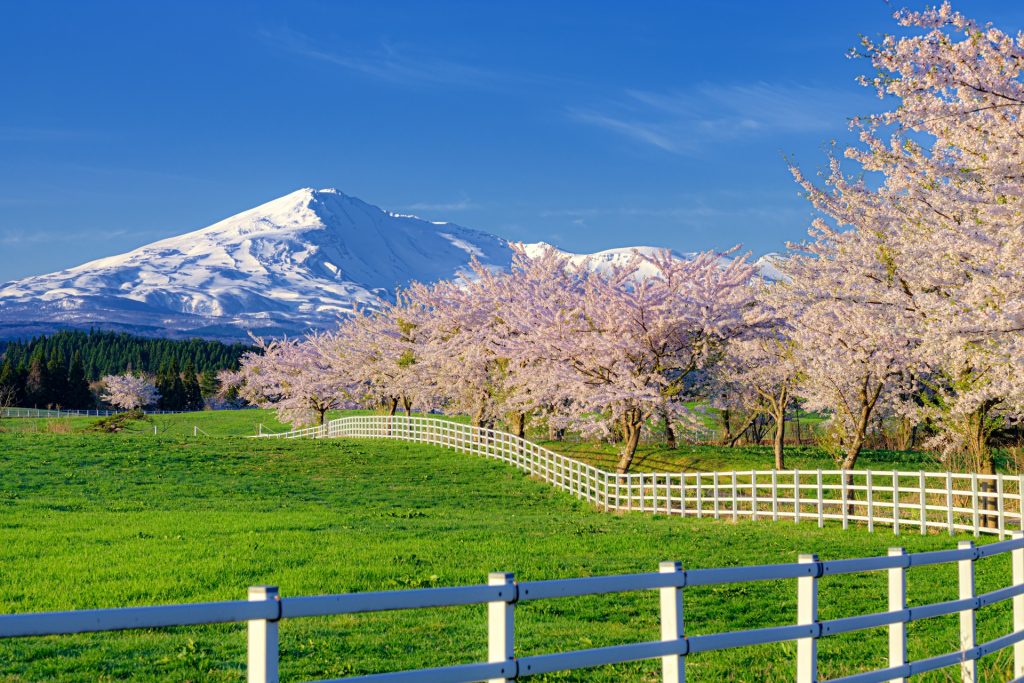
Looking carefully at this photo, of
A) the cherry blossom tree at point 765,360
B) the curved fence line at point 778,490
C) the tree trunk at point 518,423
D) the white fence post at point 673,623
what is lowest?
the curved fence line at point 778,490

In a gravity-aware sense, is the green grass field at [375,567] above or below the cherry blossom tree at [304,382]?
below

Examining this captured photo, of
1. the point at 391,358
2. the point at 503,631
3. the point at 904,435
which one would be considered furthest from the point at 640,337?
the point at 503,631

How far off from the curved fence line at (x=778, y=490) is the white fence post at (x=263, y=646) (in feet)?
63.4

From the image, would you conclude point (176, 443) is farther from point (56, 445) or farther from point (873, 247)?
point (873, 247)

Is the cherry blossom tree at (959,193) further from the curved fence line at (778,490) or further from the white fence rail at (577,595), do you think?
the white fence rail at (577,595)

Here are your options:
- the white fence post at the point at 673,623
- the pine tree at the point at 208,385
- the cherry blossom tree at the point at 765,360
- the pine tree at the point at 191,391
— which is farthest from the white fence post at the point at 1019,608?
the pine tree at the point at 208,385

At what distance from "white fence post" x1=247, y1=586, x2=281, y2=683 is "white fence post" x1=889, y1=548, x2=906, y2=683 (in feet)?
14.8

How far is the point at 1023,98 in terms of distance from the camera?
46.5ft

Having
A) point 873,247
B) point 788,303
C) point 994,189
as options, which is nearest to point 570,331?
point 788,303

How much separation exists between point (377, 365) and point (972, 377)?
1628 inches

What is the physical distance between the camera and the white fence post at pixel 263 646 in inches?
162

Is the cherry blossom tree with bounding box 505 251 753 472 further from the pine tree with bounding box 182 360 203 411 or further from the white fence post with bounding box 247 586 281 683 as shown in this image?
the pine tree with bounding box 182 360 203 411

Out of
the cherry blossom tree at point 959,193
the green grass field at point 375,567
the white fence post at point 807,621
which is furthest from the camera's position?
the cherry blossom tree at point 959,193

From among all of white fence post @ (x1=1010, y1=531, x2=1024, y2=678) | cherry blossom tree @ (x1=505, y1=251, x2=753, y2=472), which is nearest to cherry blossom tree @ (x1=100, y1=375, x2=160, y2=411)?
cherry blossom tree @ (x1=505, y1=251, x2=753, y2=472)
